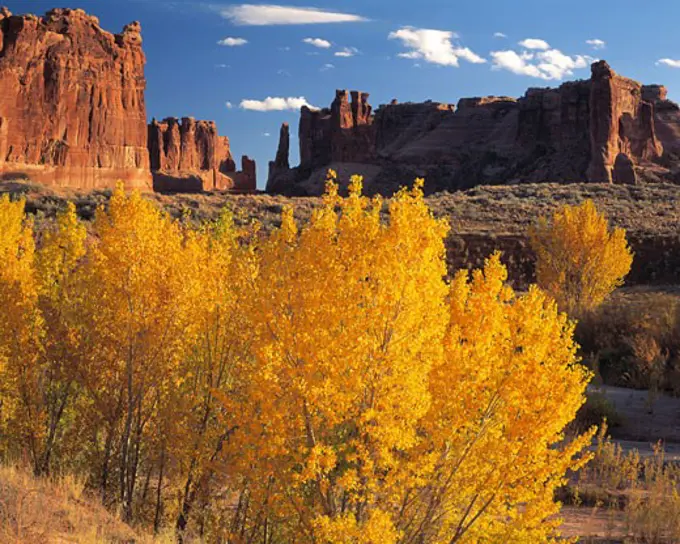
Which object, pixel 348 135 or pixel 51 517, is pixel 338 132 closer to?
pixel 348 135

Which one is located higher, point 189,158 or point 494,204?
point 189,158

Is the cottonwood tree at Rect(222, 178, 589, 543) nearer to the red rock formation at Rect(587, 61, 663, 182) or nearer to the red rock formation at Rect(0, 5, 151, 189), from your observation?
the red rock formation at Rect(0, 5, 151, 189)

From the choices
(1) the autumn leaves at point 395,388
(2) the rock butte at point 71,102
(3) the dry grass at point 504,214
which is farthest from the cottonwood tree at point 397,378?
(2) the rock butte at point 71,102

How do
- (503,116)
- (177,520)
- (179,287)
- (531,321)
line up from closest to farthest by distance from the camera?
(531,321) < (179,287) < (177,520) < (503,116)

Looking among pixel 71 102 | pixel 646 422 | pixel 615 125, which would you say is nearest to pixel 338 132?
pixel 615 125

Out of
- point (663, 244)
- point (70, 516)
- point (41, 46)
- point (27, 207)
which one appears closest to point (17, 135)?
point (41, 46)

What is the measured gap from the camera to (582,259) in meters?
25.7

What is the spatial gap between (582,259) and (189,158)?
130 meters

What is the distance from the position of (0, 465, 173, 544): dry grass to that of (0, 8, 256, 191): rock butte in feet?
234

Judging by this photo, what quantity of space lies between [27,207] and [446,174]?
88.8 meters

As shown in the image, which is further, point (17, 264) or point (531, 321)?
point (17, 264)

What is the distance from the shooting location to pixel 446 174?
120250mm

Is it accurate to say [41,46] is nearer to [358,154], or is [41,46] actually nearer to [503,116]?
[358,154]

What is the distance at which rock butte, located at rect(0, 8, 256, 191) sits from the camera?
76.7 metres
